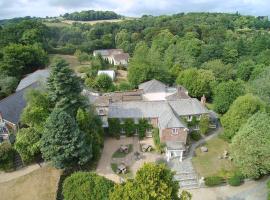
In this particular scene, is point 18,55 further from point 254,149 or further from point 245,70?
point 245,70

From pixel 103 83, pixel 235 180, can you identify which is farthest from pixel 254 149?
pixel 103 83

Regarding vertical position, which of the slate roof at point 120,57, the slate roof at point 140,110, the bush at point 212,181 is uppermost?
the slate roof at point 140,110

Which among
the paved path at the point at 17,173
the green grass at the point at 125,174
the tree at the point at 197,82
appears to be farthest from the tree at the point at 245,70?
the paved path at the point at 17,173

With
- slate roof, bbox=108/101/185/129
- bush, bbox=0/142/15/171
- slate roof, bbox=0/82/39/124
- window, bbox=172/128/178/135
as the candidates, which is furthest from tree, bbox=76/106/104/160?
slate roof, bbox=0/82/39/124

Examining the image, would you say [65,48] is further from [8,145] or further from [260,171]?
[260,171]

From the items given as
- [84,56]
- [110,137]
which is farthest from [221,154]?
[84,56]

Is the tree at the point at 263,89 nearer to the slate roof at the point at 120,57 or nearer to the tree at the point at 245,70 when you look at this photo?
the tree at the point at 245,70
